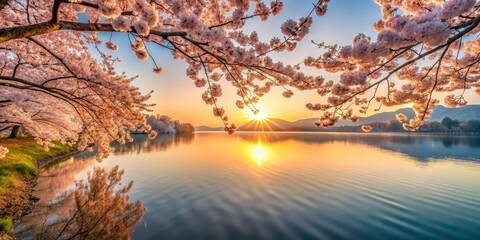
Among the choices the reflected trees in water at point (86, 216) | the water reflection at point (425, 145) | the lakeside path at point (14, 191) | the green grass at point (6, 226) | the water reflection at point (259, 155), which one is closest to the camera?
the green grass at point (6, 226)

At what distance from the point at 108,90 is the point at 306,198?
12965mm

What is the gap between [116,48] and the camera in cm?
805

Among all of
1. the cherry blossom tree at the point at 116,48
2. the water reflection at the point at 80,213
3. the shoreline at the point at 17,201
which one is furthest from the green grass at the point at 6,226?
the cherry blossom tree at the point at 116,48

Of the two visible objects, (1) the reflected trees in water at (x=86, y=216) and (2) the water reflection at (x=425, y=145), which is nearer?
(1) the reflected trees in water at (x=86, y=216)

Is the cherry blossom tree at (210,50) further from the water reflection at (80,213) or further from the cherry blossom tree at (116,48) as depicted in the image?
the water reflection at (80,213)

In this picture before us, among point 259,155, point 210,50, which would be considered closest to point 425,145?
point 259,155

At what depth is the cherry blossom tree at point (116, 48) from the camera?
4.11 meters

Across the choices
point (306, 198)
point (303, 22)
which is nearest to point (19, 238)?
point (303, 22)

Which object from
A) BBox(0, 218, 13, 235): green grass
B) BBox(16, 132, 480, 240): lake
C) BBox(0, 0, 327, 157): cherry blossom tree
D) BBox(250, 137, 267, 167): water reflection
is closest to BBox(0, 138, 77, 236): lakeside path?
BBox(0, 218, 13, 235): green grass

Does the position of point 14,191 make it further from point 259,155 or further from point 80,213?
point 259,155

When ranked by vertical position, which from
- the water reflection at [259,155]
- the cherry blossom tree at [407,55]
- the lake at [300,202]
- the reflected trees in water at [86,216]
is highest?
the cherry blossom tree at [407,55]

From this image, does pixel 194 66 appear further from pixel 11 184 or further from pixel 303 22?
pixel 11 184

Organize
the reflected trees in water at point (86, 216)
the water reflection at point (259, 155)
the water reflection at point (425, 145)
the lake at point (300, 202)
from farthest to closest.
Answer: the water reflection at point (425, 145) → the water reflection at point (259, 155) → the lake at point (300, 202) → the reflected trees in water at point (86, 216)

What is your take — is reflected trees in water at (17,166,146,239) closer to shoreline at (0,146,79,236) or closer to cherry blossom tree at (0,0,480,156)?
shoreline at (0,146,79,236)
